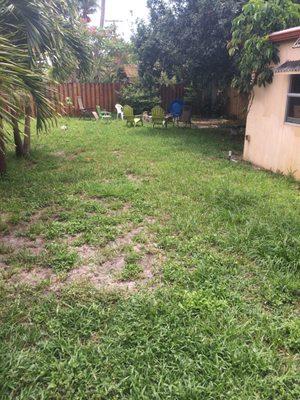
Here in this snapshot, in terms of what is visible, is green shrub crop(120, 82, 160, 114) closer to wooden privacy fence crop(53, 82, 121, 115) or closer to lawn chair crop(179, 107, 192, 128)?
wooden privacy fence crop(53, 82, 121, 115)

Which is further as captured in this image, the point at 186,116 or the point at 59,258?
the point at 186,116

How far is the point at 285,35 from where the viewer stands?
6508 mm

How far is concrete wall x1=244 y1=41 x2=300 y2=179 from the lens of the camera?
6793 millimetres

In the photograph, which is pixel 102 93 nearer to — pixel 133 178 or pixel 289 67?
pixel 133 178

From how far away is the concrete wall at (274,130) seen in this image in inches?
267

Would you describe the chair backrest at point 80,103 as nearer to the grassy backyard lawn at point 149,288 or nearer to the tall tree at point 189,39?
the tall tree at point 189,39

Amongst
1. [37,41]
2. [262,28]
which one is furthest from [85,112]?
[37,41]

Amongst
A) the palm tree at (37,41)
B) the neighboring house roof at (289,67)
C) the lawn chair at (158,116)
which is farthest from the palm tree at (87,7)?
the neighboring house roof at (289,67)

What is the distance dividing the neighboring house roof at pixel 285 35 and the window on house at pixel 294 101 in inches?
Result: 28.1

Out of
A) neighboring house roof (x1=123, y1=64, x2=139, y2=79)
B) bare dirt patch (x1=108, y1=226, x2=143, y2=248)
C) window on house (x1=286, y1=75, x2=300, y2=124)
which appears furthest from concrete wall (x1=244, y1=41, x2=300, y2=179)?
neighboring house roof (x1=123, y1=64, x2=139, y2=79)

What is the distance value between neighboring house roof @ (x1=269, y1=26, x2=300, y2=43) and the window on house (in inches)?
28.1

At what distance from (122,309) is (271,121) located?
5.95 meters

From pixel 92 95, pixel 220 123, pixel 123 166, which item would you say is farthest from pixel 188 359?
pixel 92 95

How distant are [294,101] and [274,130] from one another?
77cm
